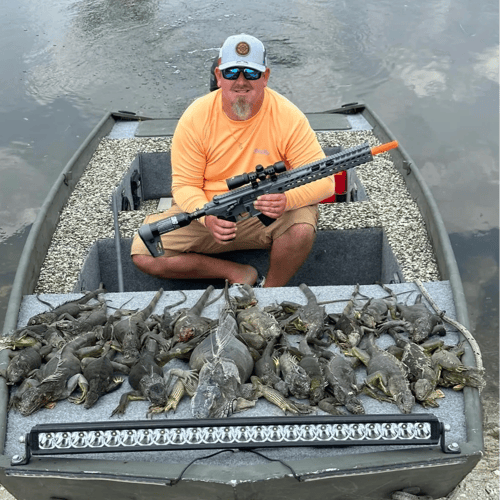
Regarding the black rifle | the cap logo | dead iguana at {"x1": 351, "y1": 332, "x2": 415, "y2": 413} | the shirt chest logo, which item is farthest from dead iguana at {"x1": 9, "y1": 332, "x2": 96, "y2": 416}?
the cap logo

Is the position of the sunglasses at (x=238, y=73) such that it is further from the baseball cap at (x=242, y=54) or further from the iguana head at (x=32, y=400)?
the iguana head at (x=32, y=400)

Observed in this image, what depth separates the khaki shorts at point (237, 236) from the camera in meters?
5.11

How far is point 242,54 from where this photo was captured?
462cm

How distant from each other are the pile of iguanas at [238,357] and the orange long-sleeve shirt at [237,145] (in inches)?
39.5

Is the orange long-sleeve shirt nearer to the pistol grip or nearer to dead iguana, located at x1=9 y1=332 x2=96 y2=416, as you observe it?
the pistol grip

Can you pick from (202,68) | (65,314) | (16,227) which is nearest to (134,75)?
(202,68)

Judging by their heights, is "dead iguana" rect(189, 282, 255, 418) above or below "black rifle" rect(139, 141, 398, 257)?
below

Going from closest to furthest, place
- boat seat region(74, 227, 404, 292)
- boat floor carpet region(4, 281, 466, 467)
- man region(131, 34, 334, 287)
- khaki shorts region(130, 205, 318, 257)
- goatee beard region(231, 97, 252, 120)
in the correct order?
boat floor carpet region(4, 281, 466, 467)
man region(131, 34, 334, 287)
goatee beard region(231, 97, 252, 120)
khaki shorts region(130, 205, 318, 257)
boat seat region(74, 227, 404, 292)

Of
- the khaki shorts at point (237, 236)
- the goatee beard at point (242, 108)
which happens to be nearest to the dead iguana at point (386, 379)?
the khaki shorts at point (237, 236)

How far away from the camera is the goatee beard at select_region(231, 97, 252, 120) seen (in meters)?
4.80

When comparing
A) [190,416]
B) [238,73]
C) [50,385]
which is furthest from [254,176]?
[50,385]

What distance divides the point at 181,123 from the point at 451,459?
10.4 ft

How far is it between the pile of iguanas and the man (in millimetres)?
771

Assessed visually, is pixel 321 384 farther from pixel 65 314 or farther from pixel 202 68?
pixel 202 68
